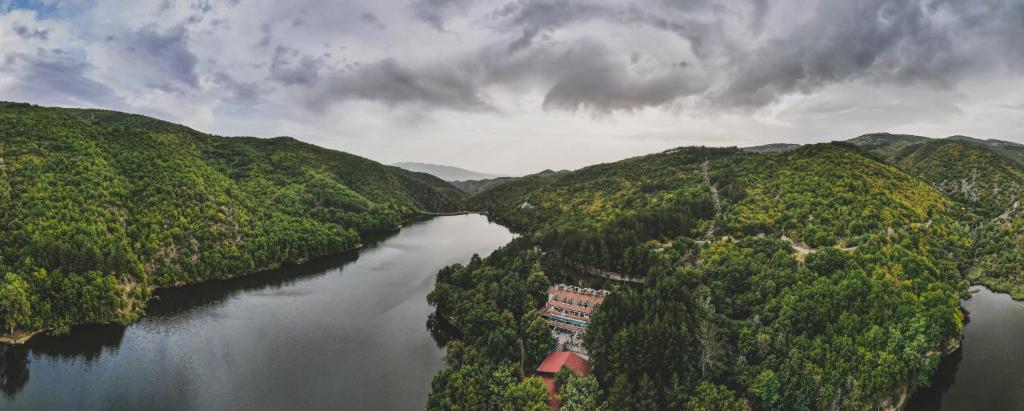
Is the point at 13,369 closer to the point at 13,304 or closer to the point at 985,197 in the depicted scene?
the point at 13,304

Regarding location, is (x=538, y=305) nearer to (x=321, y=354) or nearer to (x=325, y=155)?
(x=321, y=354)

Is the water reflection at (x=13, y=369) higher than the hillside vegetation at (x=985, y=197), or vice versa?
the hillside vegetation at (x=985, y=197)

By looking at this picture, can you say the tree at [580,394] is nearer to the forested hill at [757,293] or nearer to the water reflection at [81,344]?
the forested hill at [757,293]

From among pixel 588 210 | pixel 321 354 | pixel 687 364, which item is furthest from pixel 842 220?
pixel 321 354

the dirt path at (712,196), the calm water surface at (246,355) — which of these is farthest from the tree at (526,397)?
the dirt path at (712,196)

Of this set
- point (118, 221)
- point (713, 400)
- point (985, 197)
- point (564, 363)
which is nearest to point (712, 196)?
point (985, 197)

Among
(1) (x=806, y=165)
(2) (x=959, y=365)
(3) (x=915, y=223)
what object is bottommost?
(2) (x=959, y=365)
